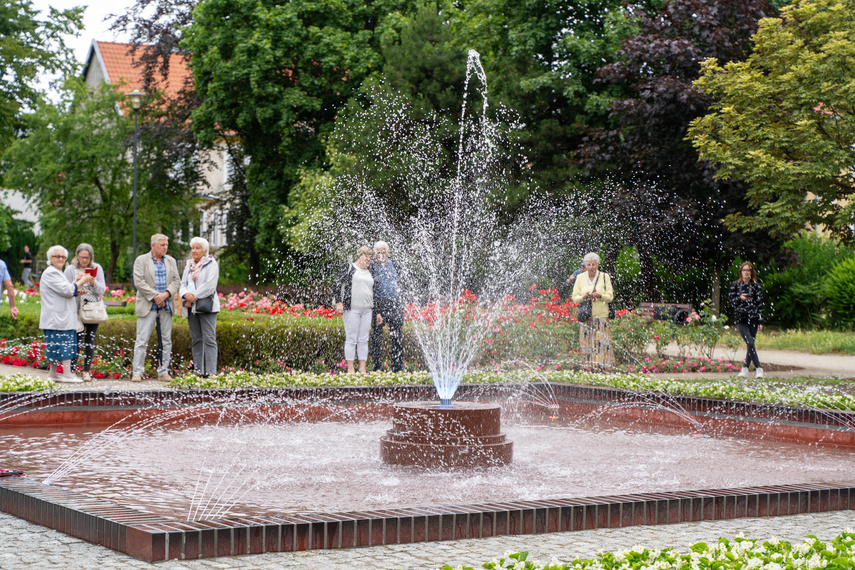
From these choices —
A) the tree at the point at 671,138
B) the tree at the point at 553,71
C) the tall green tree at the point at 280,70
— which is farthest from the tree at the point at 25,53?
the tree at the point at 671,138

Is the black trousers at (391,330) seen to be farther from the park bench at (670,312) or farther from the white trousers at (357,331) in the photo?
the park bench at (670,312)

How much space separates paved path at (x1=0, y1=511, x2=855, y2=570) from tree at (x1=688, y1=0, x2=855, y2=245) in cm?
1173

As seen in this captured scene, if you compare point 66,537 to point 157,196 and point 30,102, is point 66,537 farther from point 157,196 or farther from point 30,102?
point 30,102

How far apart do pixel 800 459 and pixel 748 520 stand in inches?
115

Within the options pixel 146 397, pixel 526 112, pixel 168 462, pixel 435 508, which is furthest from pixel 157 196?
pixel 435 508

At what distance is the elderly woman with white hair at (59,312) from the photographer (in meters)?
13.2

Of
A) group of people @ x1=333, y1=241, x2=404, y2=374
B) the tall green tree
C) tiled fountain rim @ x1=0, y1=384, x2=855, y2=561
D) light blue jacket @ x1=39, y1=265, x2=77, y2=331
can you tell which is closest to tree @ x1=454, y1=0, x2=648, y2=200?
the tall green tree

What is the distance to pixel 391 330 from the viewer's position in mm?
14367

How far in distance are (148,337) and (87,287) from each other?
106 cm

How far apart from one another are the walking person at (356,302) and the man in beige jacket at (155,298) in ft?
7.33

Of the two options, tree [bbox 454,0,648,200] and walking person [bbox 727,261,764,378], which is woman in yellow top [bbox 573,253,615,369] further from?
tree [bbox 454,0,648,200]

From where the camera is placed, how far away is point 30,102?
46531 mm

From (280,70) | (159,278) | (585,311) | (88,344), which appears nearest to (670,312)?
(585,311)

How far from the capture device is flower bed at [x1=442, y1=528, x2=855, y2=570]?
165 inches
